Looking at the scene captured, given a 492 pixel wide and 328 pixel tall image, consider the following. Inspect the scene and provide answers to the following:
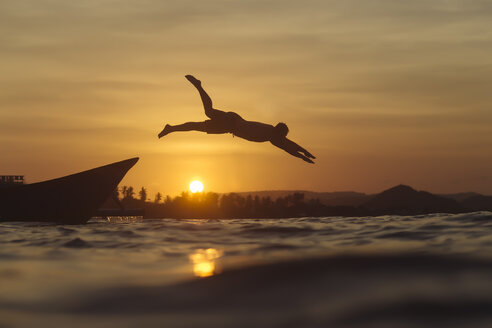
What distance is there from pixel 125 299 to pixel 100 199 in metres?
25.9

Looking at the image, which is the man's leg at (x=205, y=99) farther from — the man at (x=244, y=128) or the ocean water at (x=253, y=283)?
the ocean water at (x=253, y=283)

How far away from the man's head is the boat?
13.9 metres

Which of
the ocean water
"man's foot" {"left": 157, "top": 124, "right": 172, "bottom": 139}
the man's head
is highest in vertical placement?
"man's foot" {"left": 157, "top": 124, "right": 172, "bottom": 139}

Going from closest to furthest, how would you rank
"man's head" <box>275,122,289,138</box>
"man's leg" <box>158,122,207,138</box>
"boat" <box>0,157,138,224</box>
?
"man's head" <box>275,122,289,138</box> < "man's leg" <box>158,122,207,138</box> < "boat" <box>0,157,138,224</box>

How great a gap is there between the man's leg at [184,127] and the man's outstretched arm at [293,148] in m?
2.92

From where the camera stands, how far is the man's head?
2075 centimetres

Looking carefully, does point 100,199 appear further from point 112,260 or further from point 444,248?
point 444,248

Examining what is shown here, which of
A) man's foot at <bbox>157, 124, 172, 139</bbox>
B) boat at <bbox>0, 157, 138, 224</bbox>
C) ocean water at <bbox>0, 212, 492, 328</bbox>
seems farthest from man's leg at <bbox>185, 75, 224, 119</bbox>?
boat at <bbox>0, 157, 138, 224</bbox>

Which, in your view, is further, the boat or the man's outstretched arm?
the boat

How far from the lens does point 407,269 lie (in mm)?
9391

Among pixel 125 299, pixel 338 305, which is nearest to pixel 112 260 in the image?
pixel 125 299

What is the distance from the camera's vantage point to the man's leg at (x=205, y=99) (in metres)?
21.3

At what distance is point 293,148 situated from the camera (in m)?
21.6

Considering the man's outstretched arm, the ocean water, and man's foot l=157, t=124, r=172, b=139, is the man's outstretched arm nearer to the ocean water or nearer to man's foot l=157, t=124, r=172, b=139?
man's foot l=157, t=124, r=172, b=139
